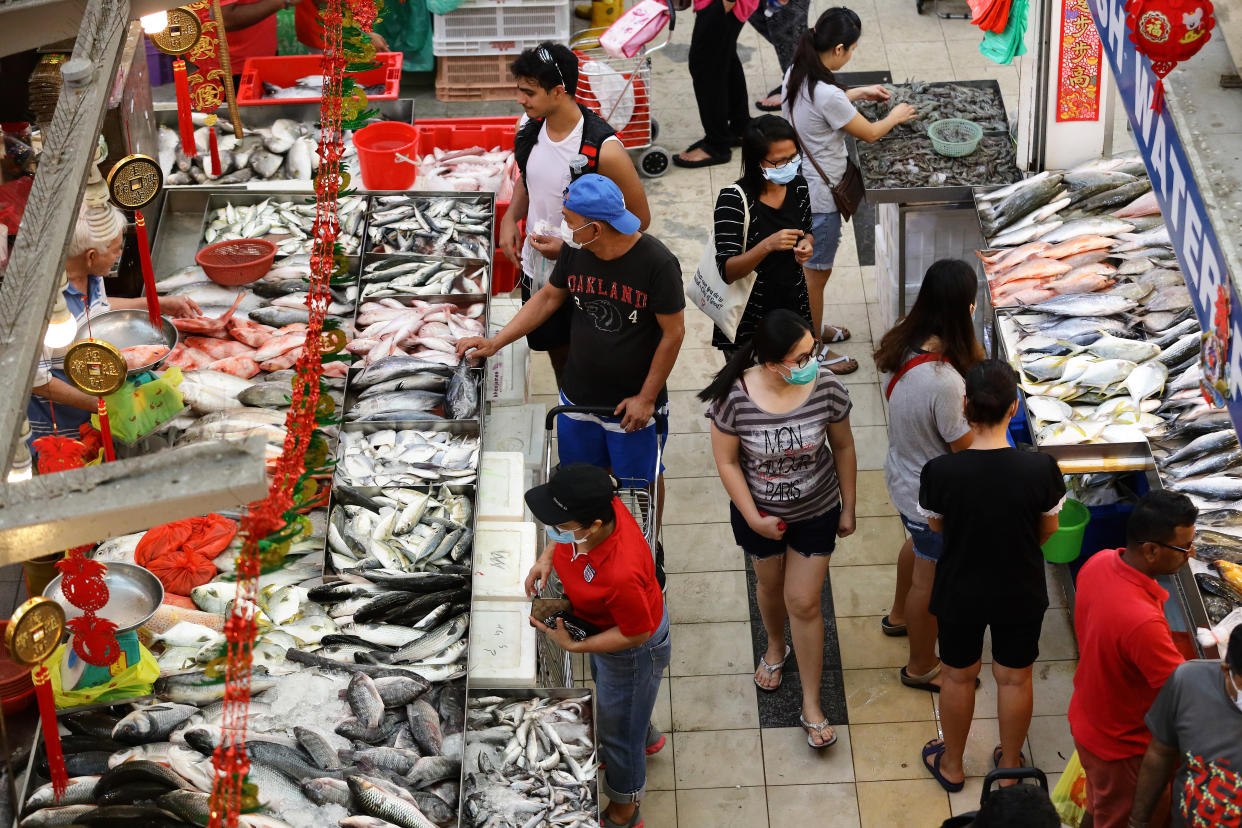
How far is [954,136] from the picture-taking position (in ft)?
24.0

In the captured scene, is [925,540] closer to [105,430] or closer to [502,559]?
[502,559]

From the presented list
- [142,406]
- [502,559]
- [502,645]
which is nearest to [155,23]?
[142,406]

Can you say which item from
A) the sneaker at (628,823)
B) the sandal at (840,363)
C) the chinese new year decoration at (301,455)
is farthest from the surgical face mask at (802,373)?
the sandal at (840,363)

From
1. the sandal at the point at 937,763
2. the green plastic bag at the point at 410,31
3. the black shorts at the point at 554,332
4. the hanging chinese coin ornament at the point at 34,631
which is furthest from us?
the green plastic bag at the point at 410,31

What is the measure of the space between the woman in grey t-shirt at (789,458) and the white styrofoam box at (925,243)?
2.46m

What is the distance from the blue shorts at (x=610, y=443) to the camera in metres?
5.46

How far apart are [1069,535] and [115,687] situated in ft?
12.0

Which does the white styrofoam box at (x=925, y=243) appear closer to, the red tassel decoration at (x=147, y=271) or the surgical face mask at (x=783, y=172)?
the surgical face mask at (x=783, y=172)

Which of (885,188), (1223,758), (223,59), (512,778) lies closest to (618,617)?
(512,778)

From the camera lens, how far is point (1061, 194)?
6773 mm

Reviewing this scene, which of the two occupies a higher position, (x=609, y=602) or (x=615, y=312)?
(x=615, y=312)

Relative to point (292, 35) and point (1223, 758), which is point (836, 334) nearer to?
point (1223, 758)

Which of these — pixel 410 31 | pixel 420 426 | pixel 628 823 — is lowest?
pixel 628 823

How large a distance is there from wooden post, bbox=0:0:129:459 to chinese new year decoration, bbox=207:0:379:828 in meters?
0.75
